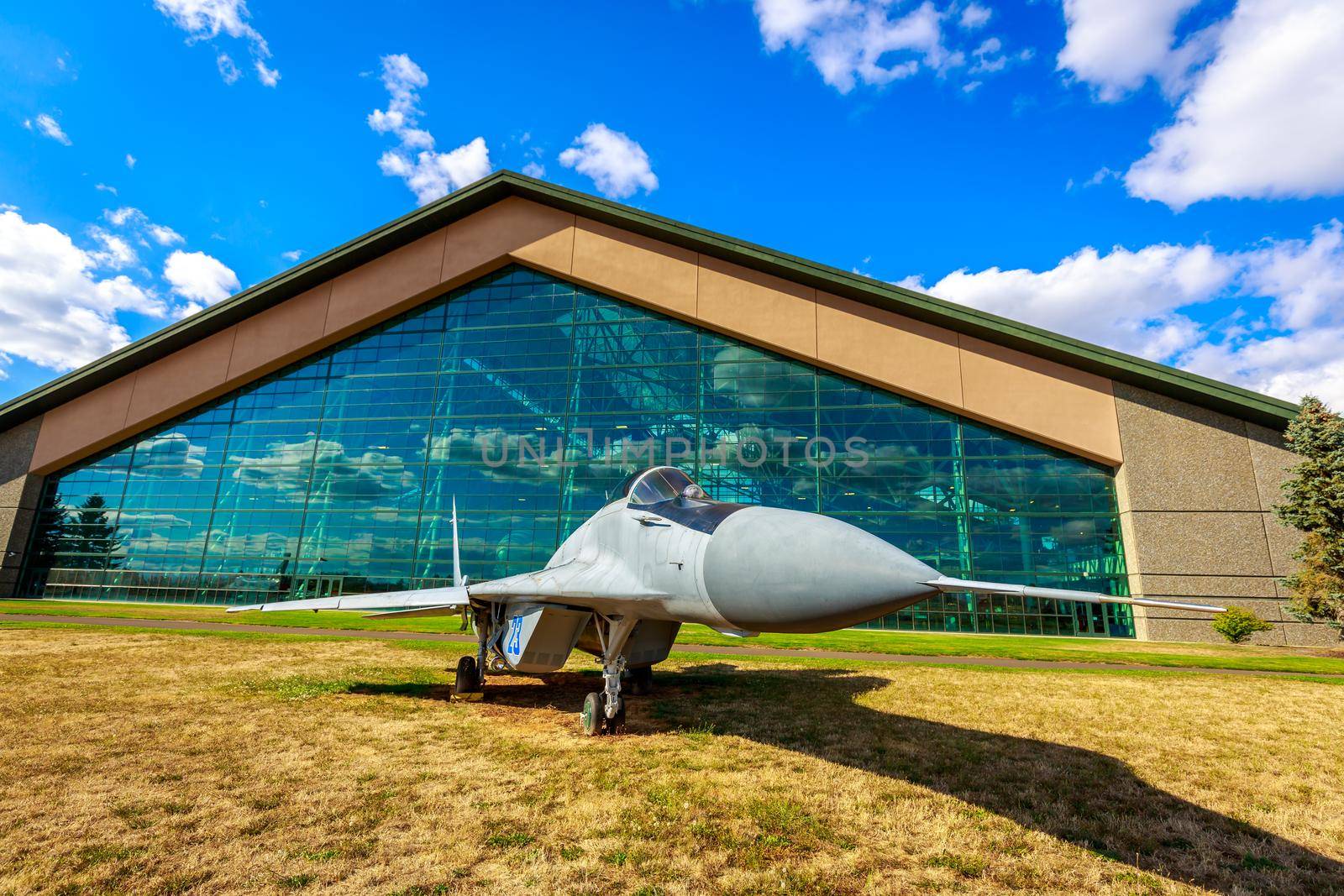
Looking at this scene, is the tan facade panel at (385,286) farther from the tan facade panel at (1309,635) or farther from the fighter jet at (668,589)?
the tan facade panel at (1309,635)

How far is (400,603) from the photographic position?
10.8m

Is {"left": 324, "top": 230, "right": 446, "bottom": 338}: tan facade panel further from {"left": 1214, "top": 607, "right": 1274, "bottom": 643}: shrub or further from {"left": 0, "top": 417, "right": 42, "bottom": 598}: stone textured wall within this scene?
{"left": 1214, "top": 607, "right": 1274, "bottom": 643}: shrub

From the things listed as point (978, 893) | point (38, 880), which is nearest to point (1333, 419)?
point (978, 893)

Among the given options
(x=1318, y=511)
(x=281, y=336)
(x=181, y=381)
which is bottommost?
(x=1318, y=511)

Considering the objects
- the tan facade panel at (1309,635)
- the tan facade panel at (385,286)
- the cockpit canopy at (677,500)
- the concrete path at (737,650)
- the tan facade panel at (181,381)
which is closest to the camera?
the cockpit canopy at (677,500)

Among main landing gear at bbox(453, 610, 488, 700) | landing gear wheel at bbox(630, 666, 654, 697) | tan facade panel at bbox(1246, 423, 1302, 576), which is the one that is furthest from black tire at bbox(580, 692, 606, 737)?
tan facade panel at bbox(1246, 423, 1302, 576)

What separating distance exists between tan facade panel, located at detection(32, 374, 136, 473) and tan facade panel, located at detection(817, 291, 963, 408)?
46229 mm

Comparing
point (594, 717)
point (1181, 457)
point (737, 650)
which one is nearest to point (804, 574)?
point (594, 717)

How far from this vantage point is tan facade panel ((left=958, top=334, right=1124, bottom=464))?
30.5 m

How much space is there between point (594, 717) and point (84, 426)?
167ft

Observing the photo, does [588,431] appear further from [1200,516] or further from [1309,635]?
[1309,635]

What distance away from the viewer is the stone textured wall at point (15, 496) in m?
39.7

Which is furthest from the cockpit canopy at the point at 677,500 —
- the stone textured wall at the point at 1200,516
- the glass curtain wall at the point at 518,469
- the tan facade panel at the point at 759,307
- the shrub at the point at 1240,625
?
the stone textured wall at the point at 1200,516

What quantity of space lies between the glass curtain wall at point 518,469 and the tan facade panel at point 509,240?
1.57m
